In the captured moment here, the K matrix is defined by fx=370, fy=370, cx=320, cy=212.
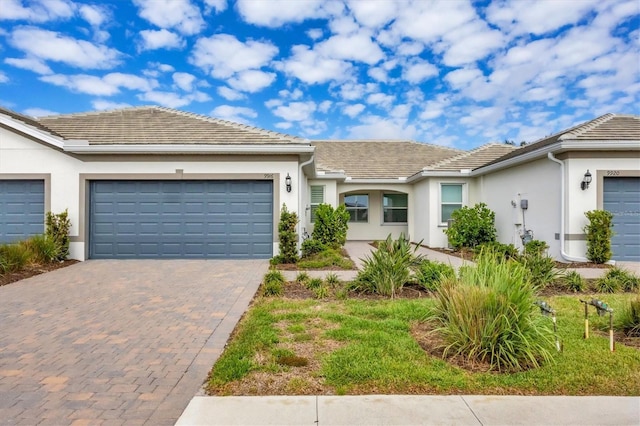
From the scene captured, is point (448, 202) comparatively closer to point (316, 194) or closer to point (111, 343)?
point (316, 194)

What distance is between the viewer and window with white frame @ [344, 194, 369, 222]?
762 inches

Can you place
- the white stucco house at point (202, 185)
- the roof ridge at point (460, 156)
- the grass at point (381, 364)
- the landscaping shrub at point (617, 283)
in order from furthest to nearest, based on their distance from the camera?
the roof ridge at point (460, 156), the white stucco house at point (202, 185), the landscaping shrub at point (617, 283), the grass at point (381, 364)

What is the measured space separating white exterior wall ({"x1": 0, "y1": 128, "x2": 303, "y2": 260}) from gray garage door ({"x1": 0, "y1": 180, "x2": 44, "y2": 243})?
404 millimetres

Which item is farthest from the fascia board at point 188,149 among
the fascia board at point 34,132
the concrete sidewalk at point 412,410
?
the concrete sidewalk at point 412,410

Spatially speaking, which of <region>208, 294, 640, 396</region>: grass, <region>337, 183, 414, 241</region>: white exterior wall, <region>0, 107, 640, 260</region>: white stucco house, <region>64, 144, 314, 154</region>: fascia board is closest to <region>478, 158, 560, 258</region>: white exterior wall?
<region>0, 107, 640, 260</region>: white stucco house

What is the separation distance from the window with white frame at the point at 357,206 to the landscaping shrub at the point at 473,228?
5773 millimetres

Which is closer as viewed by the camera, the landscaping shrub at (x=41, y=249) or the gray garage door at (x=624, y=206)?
the landscaping shrub at (x=41, y=249)

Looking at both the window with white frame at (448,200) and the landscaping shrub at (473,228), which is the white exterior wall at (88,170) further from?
the window with white frame at (448,200)

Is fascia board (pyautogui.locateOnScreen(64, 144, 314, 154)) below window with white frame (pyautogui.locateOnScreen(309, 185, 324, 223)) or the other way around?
the other way around

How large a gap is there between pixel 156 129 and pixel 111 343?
9451mm

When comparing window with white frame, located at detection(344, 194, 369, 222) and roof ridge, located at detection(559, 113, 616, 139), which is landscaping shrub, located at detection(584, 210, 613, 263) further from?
window with white frame, located at detection(344, 194, 369, 222)

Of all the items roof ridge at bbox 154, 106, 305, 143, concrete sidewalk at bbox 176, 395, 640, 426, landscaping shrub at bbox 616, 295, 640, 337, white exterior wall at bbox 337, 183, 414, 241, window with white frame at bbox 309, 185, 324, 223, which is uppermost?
roof ridge at bbox 154, 106, 305, 143

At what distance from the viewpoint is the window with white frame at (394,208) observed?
1923 cm

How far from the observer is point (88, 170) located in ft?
37.7
